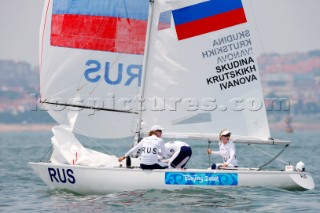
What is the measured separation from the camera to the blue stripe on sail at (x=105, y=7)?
17.5 metres

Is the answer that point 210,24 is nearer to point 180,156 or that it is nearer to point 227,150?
point 227,150

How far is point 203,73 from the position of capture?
56.4 feet

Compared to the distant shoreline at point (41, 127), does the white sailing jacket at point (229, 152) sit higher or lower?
lower

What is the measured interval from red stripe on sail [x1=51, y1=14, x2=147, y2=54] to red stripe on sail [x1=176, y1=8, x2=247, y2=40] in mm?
1069

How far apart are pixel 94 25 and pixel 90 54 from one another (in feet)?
2.06

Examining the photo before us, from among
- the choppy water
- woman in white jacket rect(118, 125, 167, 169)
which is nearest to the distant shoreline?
the choppy water

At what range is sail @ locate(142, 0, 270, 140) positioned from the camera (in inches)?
673

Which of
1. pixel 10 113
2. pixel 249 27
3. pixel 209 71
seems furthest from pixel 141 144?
pixel 10 113

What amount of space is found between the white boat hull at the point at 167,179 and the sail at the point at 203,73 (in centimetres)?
147

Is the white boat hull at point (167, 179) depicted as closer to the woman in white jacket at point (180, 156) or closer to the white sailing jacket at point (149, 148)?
the white sailing jacket at point (149, 148)

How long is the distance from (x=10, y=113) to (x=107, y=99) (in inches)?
5820

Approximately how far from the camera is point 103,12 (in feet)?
57.4

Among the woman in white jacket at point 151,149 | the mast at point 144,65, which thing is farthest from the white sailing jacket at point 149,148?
the mast at point 144,65

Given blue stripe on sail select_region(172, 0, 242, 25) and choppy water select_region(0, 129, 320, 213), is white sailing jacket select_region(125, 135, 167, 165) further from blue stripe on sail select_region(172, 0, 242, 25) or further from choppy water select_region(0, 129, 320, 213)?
blue stripe on sail select_region(172, 0, 242, 25)
